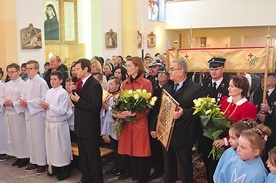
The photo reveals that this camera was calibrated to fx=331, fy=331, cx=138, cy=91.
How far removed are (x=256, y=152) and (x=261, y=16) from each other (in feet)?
51.3

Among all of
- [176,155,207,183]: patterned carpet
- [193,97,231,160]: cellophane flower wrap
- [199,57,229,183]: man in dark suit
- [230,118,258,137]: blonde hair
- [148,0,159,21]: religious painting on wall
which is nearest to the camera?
[230,118,258,137]: blonde hair

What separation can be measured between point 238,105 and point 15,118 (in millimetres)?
4168

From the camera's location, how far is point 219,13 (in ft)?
58.2

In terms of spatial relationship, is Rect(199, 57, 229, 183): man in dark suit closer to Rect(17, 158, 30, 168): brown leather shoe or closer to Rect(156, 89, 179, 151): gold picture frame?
Rect(156, 89, 179, 151): gold picture frame

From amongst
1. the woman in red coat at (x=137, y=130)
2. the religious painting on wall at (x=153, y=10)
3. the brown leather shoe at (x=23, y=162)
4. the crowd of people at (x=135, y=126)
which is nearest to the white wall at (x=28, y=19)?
the crowd of people at (x=135, y=126)

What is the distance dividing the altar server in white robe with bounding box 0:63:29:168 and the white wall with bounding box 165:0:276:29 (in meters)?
13.7

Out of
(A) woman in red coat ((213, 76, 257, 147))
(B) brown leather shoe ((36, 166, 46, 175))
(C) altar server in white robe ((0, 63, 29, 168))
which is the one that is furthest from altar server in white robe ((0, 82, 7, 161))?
(A) woman in red coat ((213, 76, 257, 147))

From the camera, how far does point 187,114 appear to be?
13.5 ft

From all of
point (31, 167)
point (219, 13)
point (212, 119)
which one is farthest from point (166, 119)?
point (219, 13)

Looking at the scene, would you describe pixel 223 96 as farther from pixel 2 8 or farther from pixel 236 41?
pixel 236 41

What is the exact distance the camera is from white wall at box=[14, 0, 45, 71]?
10422 millimetres

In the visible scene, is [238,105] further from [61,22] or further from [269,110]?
[61,22]

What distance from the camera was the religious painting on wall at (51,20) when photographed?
1299 cm

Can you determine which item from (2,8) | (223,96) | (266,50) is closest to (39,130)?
(223,96)
